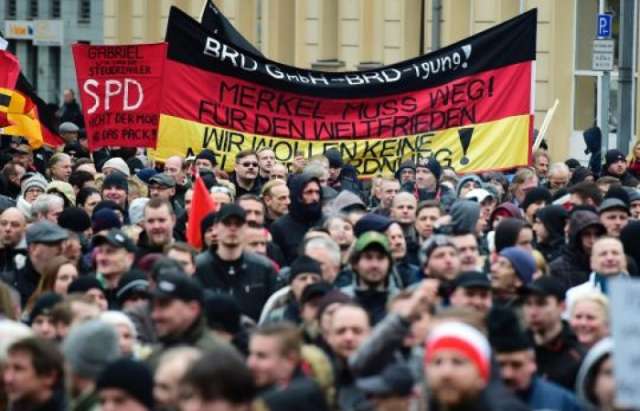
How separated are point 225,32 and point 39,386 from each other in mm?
15842

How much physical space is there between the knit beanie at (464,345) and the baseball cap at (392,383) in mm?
270

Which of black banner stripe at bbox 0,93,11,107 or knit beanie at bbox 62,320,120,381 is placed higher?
black banner stripe at bbox 0,93,11,107

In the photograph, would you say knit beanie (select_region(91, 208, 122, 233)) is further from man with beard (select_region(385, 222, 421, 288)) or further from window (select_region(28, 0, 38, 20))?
window (select_region(28, 0, 38, 20))

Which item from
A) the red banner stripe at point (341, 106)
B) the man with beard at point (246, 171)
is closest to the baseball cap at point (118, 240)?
the man with beard at point (246, 171)

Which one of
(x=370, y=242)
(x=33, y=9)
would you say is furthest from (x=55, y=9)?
(x=370, y=242)

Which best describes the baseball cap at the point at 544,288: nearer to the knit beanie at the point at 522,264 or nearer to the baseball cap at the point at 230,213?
the knit beanie at the point at 522,264

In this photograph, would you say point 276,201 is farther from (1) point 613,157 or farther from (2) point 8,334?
(2) point 8,334

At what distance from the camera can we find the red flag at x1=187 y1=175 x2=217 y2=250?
17.1m

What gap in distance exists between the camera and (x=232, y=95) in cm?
2242

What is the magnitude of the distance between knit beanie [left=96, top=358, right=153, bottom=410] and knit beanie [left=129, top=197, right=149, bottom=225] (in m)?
7.68

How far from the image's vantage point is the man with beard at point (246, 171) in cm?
2075

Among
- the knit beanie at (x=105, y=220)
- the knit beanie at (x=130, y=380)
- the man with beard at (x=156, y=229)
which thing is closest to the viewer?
the knit beanie at (x=130, y=380)

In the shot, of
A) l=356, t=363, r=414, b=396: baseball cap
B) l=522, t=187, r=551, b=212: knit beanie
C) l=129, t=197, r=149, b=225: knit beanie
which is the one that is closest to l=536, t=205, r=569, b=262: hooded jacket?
l=522, t=187, r=551, b=212: knit beanie

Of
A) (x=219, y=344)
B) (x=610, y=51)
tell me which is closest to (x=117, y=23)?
(x=610, y=51)
